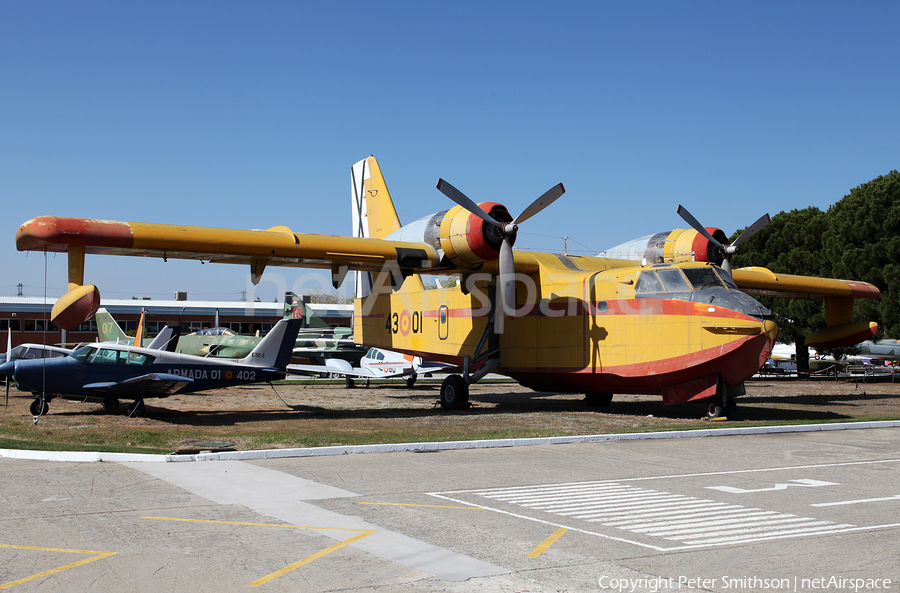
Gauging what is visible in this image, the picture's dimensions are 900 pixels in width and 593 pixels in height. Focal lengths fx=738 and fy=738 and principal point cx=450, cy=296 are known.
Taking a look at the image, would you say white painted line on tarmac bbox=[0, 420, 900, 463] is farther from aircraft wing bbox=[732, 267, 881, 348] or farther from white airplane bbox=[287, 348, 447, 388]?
white airplane bbox=[287, 348, 447, 388]

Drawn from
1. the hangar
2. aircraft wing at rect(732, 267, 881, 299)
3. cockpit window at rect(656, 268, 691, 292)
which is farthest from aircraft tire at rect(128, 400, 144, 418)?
the hangar

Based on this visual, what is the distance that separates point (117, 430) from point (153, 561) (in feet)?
33.3

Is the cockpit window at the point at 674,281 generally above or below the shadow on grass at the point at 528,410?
above

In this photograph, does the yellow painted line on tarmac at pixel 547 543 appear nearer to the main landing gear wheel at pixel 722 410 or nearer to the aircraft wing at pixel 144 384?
the main landing gear wheel at pixel 722 410

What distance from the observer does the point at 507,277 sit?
19.0 metres

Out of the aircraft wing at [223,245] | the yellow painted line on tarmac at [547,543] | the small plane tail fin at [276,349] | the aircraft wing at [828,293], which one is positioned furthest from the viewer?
the aircraft wing at [828,293]

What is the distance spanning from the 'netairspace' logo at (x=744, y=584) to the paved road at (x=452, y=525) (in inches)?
0.8

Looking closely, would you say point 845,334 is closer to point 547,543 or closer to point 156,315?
point 547,543

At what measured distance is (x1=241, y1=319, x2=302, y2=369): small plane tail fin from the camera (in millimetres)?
20109

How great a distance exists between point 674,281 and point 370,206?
11.5 m

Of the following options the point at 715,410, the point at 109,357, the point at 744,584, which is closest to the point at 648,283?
the point at 715,410

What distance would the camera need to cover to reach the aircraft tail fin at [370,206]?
2464cm

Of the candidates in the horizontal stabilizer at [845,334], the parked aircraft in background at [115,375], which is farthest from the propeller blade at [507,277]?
the horizontal stabilizer at [845,334]

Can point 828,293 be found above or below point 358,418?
above
